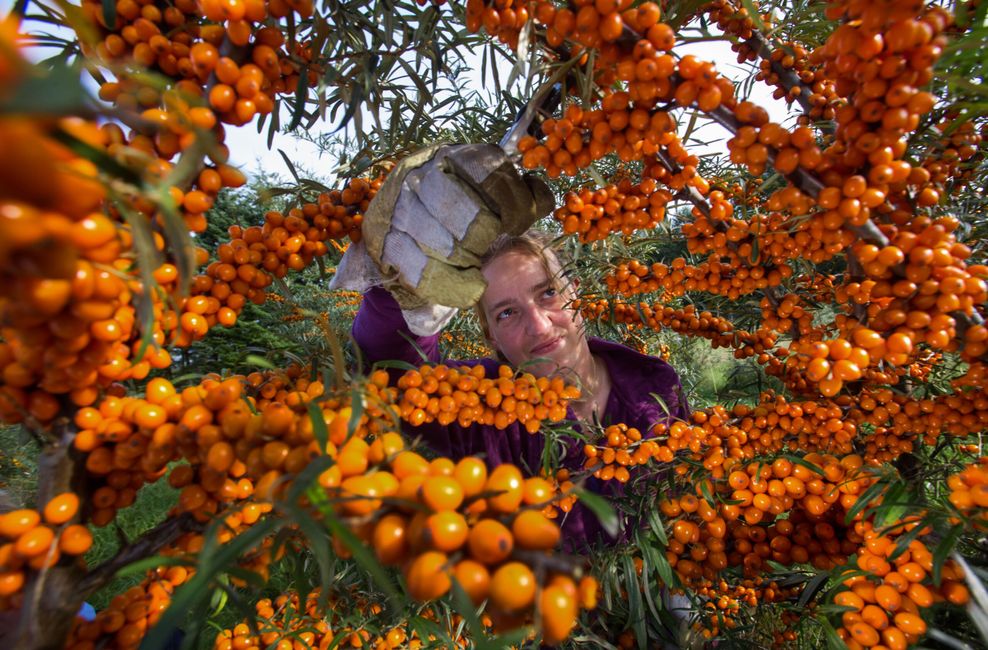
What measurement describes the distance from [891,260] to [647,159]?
0.45 metres

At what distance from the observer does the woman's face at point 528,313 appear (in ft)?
5.72

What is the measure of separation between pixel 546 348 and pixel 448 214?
0.97 meters

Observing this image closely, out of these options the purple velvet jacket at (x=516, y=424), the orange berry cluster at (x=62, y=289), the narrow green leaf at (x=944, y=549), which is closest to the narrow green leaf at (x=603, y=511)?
the orange berry cluster at (x=62, y=289)

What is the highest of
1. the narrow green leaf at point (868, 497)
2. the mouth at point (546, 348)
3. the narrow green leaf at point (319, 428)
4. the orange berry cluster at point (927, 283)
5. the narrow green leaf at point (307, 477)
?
the mouth at point (546, 348)

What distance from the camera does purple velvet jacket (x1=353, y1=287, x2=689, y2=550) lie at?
157 cm

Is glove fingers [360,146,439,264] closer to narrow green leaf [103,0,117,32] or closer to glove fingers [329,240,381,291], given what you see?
glove fingers [329,240,381,291]

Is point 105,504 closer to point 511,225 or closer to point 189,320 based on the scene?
point 189,320

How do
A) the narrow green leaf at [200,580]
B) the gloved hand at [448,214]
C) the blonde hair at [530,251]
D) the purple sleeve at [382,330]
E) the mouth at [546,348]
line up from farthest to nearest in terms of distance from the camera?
the mouth at [546,348]
the blonde hair at [530,251]
the purple sleeve at [382,330]
the gloved hand at [448,214]
the narrow green leaf at [200,580]

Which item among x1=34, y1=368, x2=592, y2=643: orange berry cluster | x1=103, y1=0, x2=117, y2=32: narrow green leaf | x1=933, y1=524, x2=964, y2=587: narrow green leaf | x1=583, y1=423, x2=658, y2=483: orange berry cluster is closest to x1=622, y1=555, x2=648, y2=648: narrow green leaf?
x1=583, y1=423, x2=658, y2=483: orange berry cluster

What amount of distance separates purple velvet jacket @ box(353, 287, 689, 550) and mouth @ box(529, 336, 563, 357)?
0.61ft

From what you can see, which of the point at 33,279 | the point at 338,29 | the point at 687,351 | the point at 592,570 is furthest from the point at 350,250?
the point at 687,351

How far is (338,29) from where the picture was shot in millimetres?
861

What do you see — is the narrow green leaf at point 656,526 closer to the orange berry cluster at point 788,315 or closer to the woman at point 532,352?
the woman at point 532,352

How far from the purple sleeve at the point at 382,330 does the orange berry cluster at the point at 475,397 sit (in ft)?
1.61
